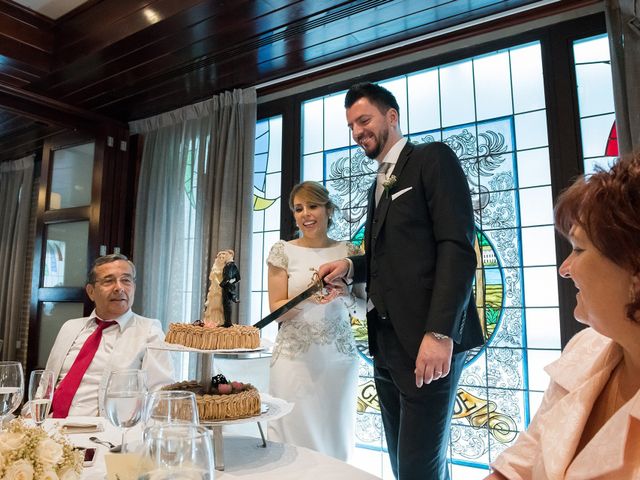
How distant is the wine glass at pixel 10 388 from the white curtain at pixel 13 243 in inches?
149

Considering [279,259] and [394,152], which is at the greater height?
[394,152]

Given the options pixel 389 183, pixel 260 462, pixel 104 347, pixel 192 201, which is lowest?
pixel 260 462

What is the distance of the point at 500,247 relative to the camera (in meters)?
2.49

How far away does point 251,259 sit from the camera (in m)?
3.12

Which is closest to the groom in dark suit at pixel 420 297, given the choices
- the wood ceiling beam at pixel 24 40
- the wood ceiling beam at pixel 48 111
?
the wood ceiling beam at pixel 24 40

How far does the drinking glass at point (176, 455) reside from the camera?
64 centimetres

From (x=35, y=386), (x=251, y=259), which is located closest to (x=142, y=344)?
(x=35, y=386)

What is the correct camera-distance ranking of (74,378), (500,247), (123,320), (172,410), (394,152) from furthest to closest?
(500,247) → (123,320) → (74,378) → (394,152) → (172,410)

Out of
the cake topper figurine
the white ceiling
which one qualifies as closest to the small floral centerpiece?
the cake topper figurine

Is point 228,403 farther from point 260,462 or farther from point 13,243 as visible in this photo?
point 13,243

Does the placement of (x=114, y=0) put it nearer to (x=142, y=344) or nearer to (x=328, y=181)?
(x=328, y=181)

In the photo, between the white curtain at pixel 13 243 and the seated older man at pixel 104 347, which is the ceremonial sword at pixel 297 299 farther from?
the white curtain at pixel 13 243

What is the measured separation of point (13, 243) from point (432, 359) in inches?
182

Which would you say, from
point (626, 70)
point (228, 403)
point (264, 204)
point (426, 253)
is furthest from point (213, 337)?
point (264, 204)
